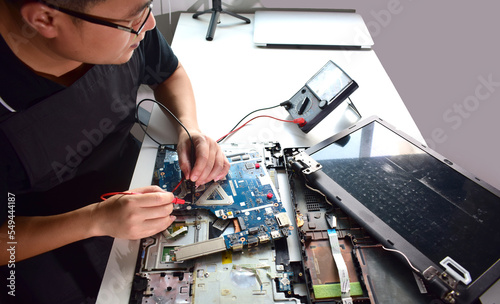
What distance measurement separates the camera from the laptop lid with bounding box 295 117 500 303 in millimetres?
1036

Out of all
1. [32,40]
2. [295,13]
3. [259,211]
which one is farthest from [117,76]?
[295,13]

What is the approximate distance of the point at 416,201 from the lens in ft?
4.02

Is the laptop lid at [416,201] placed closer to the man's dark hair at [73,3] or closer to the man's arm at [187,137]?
the man's arm at [187,137]

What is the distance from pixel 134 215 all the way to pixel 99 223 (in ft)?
0.50

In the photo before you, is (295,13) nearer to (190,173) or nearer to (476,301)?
(190,173)

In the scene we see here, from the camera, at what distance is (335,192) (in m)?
1.27

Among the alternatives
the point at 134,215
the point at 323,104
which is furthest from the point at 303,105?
the point at 134,215

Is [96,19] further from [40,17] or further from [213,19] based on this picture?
[213,19]

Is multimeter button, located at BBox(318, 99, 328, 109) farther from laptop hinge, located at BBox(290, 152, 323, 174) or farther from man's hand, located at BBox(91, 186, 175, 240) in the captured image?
man's hand, located at BBox(91, 186, 175, 240)

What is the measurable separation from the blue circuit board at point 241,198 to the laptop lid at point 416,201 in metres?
0.18

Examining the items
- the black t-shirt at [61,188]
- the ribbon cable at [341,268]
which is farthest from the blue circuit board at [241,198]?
the black t-shirt at [61,188]

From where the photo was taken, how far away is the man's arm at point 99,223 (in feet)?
3.55

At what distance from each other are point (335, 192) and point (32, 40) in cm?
112

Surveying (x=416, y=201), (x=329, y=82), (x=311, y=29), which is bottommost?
(x=416, y=201)
